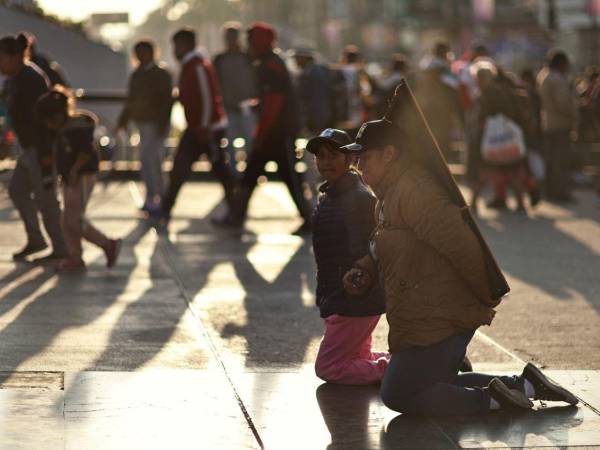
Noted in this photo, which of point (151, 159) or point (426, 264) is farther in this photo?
point (151, 159)

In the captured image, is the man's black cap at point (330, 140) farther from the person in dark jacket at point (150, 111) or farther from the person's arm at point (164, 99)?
the person's arm at point (164, 99)

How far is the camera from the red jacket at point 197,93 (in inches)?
609

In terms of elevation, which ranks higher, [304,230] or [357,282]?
[357,282]

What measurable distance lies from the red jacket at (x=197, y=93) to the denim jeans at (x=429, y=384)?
8.78 meters

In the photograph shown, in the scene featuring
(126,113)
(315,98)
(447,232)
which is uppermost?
(447,232)

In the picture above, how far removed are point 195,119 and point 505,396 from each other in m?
8.93

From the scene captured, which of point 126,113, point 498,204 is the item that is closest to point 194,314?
point 126,113

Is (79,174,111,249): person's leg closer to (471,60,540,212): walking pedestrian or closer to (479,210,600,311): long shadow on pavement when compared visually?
(479,210,600,311): long shadow on pavement

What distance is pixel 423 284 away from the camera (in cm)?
679

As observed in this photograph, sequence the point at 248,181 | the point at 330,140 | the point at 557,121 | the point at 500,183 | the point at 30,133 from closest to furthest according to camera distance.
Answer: the point at 330,140
the point at 30,133
the point at 248,181
the point at 500,183
the point at 557,121

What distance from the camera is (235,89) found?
18172 millimetres

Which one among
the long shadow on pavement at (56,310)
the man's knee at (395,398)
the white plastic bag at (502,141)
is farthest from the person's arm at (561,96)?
the man's knee at (395,398)

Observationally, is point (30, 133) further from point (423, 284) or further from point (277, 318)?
point (423, 284)

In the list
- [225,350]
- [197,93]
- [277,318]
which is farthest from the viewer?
[197,93]
